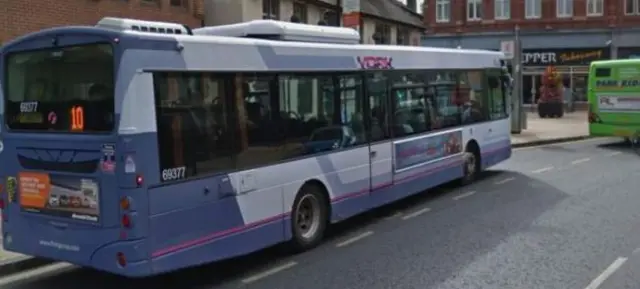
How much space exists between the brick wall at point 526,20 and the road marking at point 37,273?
4292 cm

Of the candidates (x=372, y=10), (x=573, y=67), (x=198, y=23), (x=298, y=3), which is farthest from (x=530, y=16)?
(x=198, y=23)

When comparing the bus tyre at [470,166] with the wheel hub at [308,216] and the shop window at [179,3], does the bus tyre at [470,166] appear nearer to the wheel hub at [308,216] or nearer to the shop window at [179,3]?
the wheel hub at [308,216]

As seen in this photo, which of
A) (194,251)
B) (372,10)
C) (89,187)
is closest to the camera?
(89,187)

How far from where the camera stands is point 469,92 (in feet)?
42.0

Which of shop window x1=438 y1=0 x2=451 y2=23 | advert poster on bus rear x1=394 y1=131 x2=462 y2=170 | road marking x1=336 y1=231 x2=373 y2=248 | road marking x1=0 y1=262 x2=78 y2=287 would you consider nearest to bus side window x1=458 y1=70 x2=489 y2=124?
advert poster on bus rear x1=394 y1=131 x2=462 y2=170

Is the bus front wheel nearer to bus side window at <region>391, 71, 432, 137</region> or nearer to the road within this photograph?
the road

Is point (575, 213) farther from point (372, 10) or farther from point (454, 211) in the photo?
point (372, 10)

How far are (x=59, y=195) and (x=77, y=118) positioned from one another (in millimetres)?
719

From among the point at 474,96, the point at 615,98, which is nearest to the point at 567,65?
the point at 615,98

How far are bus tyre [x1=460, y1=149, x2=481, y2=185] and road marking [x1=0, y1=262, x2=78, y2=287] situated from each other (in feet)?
24.6

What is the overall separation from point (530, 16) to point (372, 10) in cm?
2283

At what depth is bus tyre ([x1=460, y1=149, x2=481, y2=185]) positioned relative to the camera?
1274cm

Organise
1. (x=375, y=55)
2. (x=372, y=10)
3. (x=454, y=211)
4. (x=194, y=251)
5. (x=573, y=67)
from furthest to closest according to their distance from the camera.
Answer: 1. (x=573, y=67)
2. (x=372, y=10)
3. (x=454, y=211)
4. (x=375, y=55)
5. (x=194, y=251)

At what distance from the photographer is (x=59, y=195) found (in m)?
6.25
